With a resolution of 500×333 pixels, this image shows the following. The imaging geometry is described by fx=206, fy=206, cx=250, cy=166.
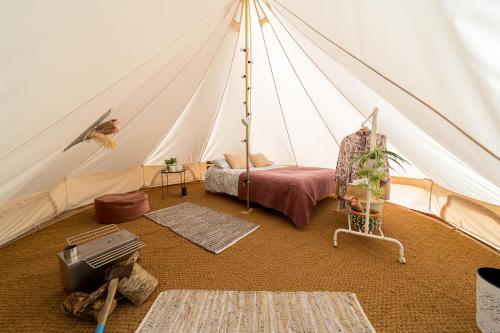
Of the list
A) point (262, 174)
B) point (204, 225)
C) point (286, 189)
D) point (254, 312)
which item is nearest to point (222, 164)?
point (262, 174)

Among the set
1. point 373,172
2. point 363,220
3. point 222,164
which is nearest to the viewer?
point 373,172

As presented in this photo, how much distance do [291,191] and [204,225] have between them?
1285mm

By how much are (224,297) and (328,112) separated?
297cm

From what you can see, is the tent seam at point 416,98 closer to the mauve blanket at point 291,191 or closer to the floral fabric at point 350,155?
the floral fabric at point 350,155

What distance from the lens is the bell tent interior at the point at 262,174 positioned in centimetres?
101

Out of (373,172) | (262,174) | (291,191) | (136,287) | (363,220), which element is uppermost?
(373,172)

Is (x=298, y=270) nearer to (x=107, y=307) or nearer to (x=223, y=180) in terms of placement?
(x=107, y=307)

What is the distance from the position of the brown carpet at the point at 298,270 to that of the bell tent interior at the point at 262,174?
0.05ft

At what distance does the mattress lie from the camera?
3.75m

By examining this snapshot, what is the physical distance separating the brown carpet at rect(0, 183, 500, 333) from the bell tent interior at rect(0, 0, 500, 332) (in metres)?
0.02

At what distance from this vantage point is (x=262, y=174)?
11.2ft

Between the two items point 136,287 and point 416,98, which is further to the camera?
point 136,287

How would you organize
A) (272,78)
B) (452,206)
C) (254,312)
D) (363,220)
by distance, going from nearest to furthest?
1. (254,312)
2. (363,220)
3. (452,206)
4. (272,78)

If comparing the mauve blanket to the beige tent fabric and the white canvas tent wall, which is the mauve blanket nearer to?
the white canvas tent wall
